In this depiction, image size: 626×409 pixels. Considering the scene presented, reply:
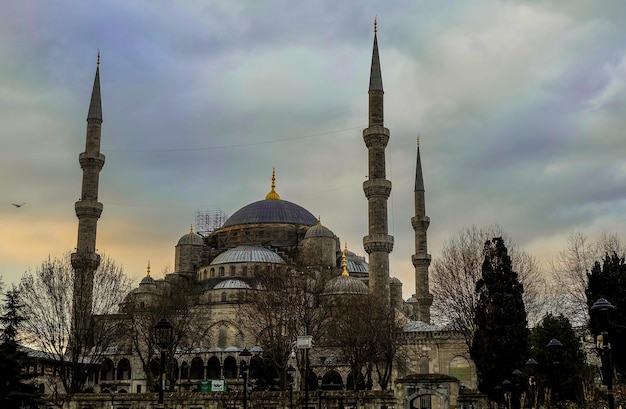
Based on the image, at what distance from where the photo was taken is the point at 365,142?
50.0 metres

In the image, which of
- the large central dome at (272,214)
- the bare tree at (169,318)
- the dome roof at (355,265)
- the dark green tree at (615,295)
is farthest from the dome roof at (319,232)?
the dark green tree at (615,295)

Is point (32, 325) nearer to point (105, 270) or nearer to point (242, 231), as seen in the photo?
point (105, 270)

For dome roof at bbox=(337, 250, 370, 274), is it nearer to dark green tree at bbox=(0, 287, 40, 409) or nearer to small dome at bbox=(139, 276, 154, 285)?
small dome at bbox=(139, 276, 154, 285)

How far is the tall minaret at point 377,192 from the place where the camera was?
156 feet

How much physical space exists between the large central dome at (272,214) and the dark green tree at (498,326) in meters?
41.0

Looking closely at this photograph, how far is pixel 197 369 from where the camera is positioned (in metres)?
55.8

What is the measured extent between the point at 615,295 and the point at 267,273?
72.6 feet

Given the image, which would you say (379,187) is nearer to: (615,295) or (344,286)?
(344,286)

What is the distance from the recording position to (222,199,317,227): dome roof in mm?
71812

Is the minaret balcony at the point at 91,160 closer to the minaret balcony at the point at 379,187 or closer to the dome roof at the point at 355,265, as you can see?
the minaret balcony at the point at 379,187

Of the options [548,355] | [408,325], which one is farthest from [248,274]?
[548,355]

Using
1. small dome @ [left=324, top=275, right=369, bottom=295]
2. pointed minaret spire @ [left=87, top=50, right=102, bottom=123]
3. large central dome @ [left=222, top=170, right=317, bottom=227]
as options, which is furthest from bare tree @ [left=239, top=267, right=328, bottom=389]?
large central dome @ [left=222, top=170, right=317, bottom=227]

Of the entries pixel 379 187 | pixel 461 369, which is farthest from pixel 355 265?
pixel 461 369

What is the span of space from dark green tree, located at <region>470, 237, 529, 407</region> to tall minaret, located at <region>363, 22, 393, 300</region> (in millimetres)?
15069
